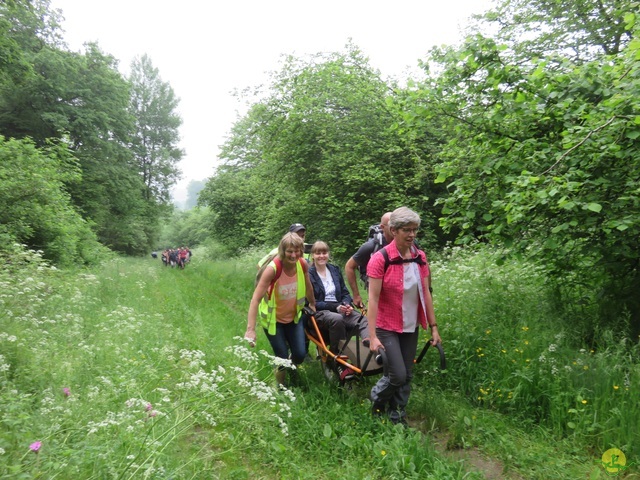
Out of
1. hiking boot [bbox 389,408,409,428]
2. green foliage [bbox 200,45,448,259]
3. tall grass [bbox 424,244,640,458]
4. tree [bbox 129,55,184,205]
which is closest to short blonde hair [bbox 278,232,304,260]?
hiking boot [bbox 389,408,409,428]

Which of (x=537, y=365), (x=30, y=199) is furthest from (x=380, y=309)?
(x=30, y=199)

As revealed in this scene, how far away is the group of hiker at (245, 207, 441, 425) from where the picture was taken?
140 inches

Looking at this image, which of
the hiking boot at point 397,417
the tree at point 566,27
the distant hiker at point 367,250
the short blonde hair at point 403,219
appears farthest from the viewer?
the tree at point 566,27

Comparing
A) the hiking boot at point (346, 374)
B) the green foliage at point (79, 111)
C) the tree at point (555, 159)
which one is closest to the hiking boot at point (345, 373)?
the hiking boot at point (346, 374)

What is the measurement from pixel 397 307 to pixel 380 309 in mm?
193

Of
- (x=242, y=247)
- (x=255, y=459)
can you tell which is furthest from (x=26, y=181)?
(x=242, y=247)

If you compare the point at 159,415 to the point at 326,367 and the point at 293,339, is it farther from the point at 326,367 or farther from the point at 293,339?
the point at 326,367

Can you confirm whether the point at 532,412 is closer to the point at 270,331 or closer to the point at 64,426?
the point at 270,331

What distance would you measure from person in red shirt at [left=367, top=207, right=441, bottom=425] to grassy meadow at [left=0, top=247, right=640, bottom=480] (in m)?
0.32

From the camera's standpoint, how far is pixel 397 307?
3.62 m

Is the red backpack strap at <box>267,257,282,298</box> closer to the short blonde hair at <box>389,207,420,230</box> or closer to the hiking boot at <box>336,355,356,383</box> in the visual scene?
the hiking boot at <box>336,355,356,383</box>

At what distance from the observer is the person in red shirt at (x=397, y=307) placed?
3537 mm

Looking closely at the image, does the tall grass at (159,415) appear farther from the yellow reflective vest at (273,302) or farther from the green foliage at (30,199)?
the green foliage at (30,199)

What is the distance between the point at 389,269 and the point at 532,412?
7.00ft
